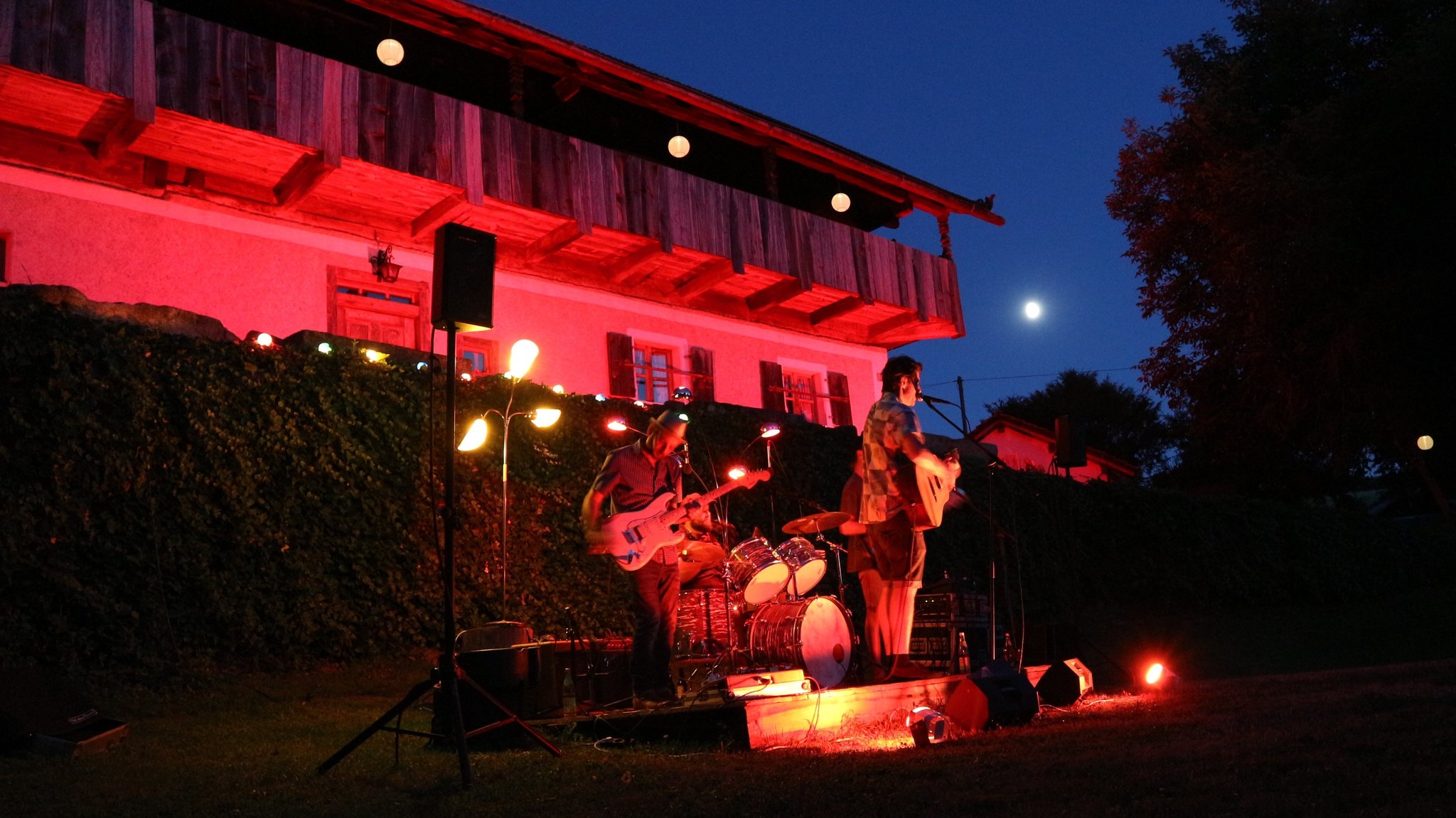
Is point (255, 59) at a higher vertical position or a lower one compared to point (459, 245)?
higher

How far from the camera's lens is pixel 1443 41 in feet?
52.9

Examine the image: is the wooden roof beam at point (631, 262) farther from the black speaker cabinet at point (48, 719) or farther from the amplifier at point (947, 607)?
the black speaker cabinet at point (48, 719)

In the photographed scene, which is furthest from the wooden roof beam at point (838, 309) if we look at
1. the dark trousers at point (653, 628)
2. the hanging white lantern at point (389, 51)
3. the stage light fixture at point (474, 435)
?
the dark trousers at point (653, 628)

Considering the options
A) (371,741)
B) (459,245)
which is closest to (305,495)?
(371,741)

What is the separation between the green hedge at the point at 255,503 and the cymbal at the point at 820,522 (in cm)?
38

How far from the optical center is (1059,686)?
6941mm

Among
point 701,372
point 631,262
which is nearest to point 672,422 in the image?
point 631,262

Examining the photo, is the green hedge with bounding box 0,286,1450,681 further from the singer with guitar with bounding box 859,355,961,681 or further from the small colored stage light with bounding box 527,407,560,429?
the singer with guitar with bounding box 859,355,961,681

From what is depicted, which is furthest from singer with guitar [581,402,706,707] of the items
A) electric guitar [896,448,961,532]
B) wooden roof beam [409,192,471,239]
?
wooden roof beam [409,192,471,239]

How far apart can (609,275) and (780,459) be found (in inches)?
189

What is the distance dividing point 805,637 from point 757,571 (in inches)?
21.8

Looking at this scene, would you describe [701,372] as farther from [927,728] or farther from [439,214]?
[927,728]

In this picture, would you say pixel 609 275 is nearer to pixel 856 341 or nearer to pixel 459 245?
pixel 856 341

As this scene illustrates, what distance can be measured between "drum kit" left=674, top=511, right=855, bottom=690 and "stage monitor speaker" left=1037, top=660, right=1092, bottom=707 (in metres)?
1.24
